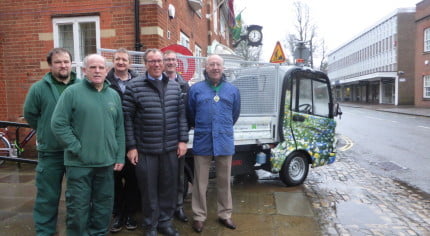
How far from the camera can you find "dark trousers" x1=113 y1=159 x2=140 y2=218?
13.4 feet

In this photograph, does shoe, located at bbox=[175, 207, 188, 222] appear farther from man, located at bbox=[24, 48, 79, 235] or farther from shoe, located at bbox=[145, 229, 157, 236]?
man, located at bbox=[24, 48, 79, 235]

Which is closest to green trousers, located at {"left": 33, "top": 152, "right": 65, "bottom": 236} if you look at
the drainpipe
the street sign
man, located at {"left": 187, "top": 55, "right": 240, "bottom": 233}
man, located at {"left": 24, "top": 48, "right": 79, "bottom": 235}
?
man, located at {"left": 24, "top": 48, "right": 79, "bottom": 235}

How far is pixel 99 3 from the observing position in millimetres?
7230

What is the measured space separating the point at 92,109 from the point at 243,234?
7.01ft

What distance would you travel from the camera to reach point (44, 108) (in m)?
3.45

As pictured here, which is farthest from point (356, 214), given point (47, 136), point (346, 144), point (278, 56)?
point (346, 144)

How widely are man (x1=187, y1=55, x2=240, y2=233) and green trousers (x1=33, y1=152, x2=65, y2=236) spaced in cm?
145

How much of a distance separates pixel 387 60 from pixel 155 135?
155 feet

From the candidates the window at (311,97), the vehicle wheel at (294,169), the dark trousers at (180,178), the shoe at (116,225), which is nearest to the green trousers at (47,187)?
the shoe at (116,225)

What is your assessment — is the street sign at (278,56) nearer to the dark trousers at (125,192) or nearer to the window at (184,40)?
the window at (184,40)

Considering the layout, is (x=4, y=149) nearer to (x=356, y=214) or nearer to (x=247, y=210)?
(x=247, y=210)

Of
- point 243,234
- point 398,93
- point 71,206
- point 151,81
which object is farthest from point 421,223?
point 398,93

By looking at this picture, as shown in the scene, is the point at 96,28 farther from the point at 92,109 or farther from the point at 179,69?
the point at 92,109

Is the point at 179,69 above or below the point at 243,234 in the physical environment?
above
